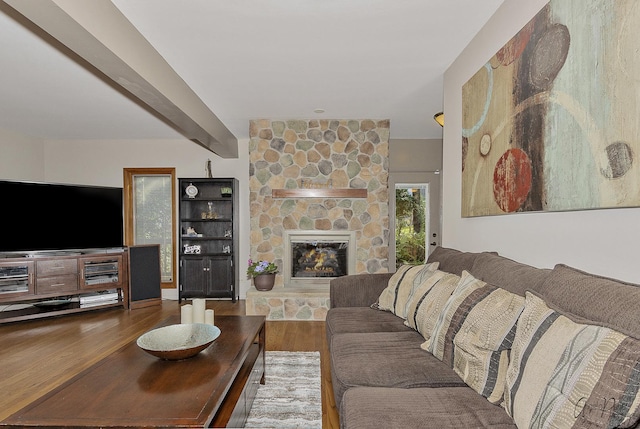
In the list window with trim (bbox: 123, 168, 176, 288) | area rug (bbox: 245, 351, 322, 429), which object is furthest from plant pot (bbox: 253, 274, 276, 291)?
window with trim (bbox: 123, 168, 176, 288)

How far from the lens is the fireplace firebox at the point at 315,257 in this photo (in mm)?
4762

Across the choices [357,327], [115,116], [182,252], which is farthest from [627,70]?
[182,252]

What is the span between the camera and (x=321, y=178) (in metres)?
4.76

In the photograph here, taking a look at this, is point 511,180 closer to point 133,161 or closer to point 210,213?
point 210,213

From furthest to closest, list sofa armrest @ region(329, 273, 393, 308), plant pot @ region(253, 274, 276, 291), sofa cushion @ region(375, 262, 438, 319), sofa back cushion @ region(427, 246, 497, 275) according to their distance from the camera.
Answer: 1. plant pot @ region(253, 274, 276, 291)
2. sofa armrest @ region(329, 273, 393, 308)
3. sofa cushion @ region(375, 262, 438, 319)
4. sofa back cushion @ region(427, 246, 497, 275)

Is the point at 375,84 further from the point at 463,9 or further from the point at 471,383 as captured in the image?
the point at 471,383

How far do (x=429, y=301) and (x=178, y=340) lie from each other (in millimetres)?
1452

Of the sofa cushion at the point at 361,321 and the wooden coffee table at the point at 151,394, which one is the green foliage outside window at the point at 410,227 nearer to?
the sofa cushion at the point at 361,321

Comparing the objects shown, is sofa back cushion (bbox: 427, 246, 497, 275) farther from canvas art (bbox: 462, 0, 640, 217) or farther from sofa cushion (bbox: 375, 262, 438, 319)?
canvas art (bbox: 462, 0, 640, 217)

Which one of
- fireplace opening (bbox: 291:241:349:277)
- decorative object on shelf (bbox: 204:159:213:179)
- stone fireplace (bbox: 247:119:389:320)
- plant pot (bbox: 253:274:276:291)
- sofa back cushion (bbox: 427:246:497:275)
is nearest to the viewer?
sofa back cushion (bbox: 427:246:497:275)

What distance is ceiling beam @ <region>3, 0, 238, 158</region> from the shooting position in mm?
1691

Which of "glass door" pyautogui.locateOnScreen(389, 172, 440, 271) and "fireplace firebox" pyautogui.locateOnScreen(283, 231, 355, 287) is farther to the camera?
"glass door" pyautogui.locateOnScreen(389, 172, 440, 271)

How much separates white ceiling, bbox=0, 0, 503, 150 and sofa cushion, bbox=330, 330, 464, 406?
1.97 meters

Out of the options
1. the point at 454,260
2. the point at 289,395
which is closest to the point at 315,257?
the point at 289,395
